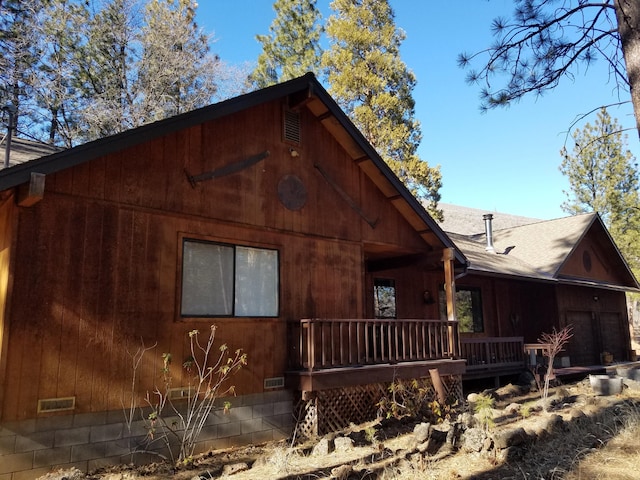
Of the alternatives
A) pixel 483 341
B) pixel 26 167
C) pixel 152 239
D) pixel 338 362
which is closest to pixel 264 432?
pixel 338 362

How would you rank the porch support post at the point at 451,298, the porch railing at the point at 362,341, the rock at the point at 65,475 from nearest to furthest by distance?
1. the rock at the point at 65,475
2. the porch railing at the point at 362,341
3. the porch support post at the point at 451,298

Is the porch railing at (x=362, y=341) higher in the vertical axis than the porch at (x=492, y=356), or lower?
higher

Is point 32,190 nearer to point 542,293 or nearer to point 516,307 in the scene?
point 516,307

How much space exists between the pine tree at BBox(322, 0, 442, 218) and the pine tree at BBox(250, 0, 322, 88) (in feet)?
10.7

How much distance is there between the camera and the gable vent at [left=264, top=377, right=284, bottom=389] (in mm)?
8750

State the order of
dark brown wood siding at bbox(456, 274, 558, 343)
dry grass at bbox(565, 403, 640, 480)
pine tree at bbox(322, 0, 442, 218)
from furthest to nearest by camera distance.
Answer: pine tree at bbox(322, 0, 442, 218)
dark brown wood siding at bbox(456, 274, 558, 343)
dry grass at bbox(565, 403, 640, 480)

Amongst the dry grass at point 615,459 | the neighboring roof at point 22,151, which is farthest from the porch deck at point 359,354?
the neighboring roof at point 22,151

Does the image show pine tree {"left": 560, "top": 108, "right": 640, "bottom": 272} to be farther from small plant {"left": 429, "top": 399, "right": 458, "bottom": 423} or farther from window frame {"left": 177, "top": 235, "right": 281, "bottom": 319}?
window frame {"left": 177, "top": 235, "right": 281, "bottom": 319}

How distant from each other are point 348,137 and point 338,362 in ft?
15.1

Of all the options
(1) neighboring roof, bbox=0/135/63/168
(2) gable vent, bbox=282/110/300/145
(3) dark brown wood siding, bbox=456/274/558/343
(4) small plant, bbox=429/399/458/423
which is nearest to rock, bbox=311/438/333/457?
(4) small plant, bbox=429/399/458/423

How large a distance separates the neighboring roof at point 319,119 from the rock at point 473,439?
5.06m

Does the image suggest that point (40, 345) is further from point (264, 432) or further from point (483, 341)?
point (483, 341)

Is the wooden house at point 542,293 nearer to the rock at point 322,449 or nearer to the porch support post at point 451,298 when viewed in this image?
the porch support post at point 451,298

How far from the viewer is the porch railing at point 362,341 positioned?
29.5ft
